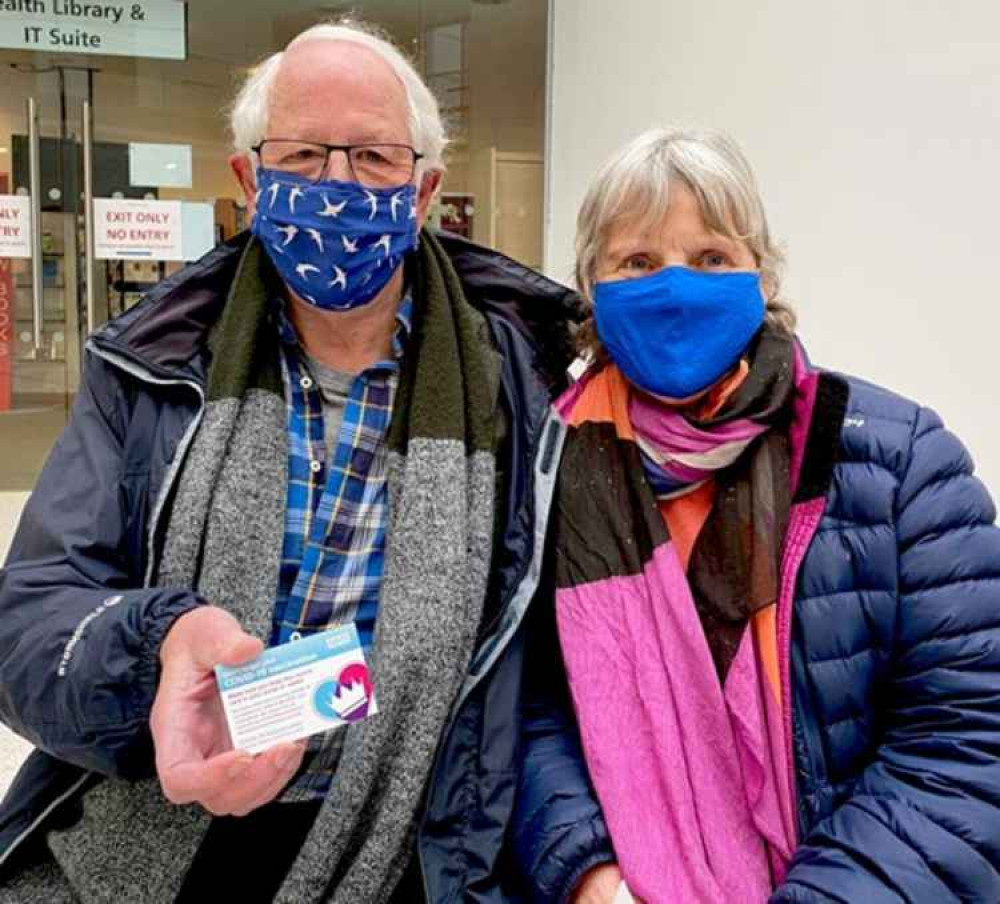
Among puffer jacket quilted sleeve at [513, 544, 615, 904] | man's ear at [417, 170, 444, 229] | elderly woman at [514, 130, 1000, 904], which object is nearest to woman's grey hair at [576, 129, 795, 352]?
elderly woman at [514, 130, 1000, 904]

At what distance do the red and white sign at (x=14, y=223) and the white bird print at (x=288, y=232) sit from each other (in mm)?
2903

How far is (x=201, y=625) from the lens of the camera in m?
1.04

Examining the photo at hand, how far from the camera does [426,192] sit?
58.9 inches

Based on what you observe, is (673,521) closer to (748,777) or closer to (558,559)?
(558,559)

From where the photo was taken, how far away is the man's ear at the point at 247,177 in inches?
56.9

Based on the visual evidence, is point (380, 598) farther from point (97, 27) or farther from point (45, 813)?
point (97, 27)

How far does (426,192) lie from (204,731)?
0.83 metres

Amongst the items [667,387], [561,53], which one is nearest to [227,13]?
[561,53]

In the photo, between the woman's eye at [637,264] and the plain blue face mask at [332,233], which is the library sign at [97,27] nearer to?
the plain blue face mask at [332,233]

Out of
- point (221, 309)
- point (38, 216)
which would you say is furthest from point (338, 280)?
point (38, 216)

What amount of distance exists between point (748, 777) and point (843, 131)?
7.06 ft

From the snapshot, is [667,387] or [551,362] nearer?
[667,387]

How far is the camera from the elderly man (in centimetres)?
122

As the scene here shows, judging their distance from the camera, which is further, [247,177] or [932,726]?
[247,177]
